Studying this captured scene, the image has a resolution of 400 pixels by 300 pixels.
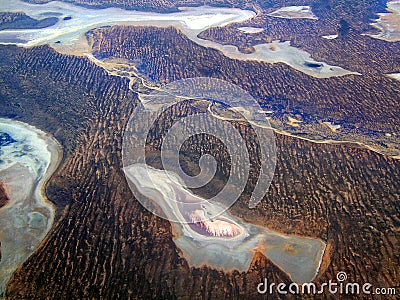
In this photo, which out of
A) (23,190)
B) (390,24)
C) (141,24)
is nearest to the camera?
(23,190)

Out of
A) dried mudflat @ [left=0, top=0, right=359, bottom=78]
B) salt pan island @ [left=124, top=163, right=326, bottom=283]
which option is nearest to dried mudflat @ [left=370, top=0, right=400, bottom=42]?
dried mudflat @ [left=0, top=0, right=359, bottom=78]

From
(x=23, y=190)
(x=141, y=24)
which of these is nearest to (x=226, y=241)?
(x=23, y=190)

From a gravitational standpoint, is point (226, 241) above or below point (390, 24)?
below

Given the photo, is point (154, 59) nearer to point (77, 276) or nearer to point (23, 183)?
point (23, 183)

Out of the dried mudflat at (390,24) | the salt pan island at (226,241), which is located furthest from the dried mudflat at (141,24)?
the salt pan island at (226,241)

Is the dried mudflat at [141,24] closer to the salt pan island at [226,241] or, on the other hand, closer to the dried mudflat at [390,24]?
the dried mudflat at [390,24]

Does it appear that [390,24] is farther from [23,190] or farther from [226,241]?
[23,190]
